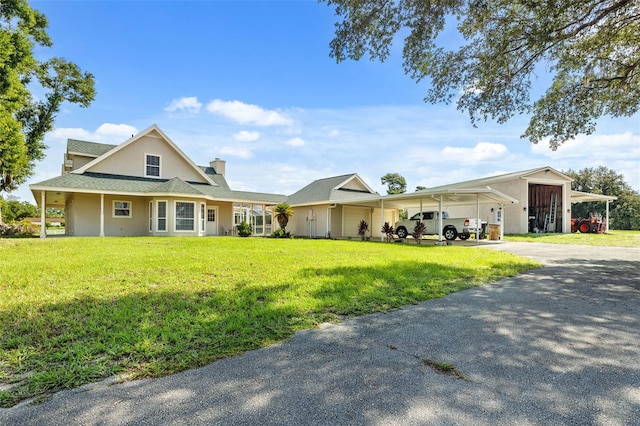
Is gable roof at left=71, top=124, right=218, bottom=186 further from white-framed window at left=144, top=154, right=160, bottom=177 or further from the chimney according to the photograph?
the chimney

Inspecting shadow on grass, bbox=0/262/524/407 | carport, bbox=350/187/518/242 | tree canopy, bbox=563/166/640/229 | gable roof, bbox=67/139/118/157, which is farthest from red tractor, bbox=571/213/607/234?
gable roof, bbox=67/139/118/157

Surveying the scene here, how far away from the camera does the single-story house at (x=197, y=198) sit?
59.1 feet

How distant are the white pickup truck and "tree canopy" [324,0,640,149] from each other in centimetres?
900

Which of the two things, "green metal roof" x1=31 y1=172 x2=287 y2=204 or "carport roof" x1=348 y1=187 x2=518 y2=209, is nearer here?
"carport roof" x1=348 y1=187 x2=518 y2=209

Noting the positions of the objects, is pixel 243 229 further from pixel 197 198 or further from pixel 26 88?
pixel 26 88

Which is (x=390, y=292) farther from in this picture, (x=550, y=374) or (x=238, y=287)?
(x=550, y=374)

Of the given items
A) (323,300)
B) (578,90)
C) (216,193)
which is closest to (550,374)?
(323,300)

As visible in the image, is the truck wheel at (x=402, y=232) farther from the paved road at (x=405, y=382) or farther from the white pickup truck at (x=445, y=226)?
the paved road at (x=405, y=382)

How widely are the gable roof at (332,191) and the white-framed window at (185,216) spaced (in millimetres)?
8157

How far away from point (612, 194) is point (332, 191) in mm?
38338

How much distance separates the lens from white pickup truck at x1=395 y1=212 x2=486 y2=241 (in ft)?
64.0

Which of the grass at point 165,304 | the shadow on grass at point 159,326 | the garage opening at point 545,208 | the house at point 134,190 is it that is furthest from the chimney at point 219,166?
the garage opening at point 545,208

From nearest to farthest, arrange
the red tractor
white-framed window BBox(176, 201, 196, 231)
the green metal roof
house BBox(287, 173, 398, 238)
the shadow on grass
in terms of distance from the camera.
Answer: the shadow on grass
the green metal roof
white-framed window BBox(176, 201, 196, 231)
house BBox(287, 173, 398, 238)
the red tractor

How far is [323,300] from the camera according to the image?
5168 mm
